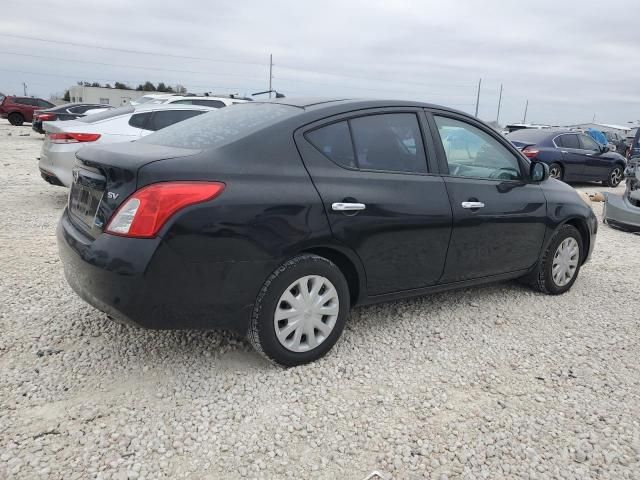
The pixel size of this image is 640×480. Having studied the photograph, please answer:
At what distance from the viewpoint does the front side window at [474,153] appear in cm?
377

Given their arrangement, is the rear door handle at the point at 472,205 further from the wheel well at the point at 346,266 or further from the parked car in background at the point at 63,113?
the parked car in background at the point at 63,113

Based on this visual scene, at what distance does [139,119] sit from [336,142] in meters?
5.56

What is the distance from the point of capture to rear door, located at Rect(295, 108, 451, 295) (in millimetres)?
3076

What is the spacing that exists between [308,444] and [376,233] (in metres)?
1.32

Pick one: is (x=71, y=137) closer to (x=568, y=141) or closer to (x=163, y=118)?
(x=163, y=118)

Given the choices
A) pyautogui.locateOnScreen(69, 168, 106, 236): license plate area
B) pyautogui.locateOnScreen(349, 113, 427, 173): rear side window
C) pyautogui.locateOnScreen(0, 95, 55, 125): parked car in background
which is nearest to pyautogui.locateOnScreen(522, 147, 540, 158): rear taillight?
pyautogui.locateOnScreen(349, 113, 427, 173): rear side window

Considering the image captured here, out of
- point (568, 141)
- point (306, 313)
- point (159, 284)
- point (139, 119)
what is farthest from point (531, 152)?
point (159, 284)

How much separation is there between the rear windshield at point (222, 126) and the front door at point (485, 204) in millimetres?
1201

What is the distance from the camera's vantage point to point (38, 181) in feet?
31.3

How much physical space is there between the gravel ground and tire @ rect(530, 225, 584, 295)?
412mm

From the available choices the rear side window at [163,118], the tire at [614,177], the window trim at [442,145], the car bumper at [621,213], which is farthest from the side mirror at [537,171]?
the tire at [614,177]

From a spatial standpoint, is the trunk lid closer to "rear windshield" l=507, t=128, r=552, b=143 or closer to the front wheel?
"rear windshield" l=507, t=128, r=552, b=143

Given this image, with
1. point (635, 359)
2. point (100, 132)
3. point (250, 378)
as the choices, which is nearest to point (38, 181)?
point (100, 132)

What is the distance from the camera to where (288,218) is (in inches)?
112
